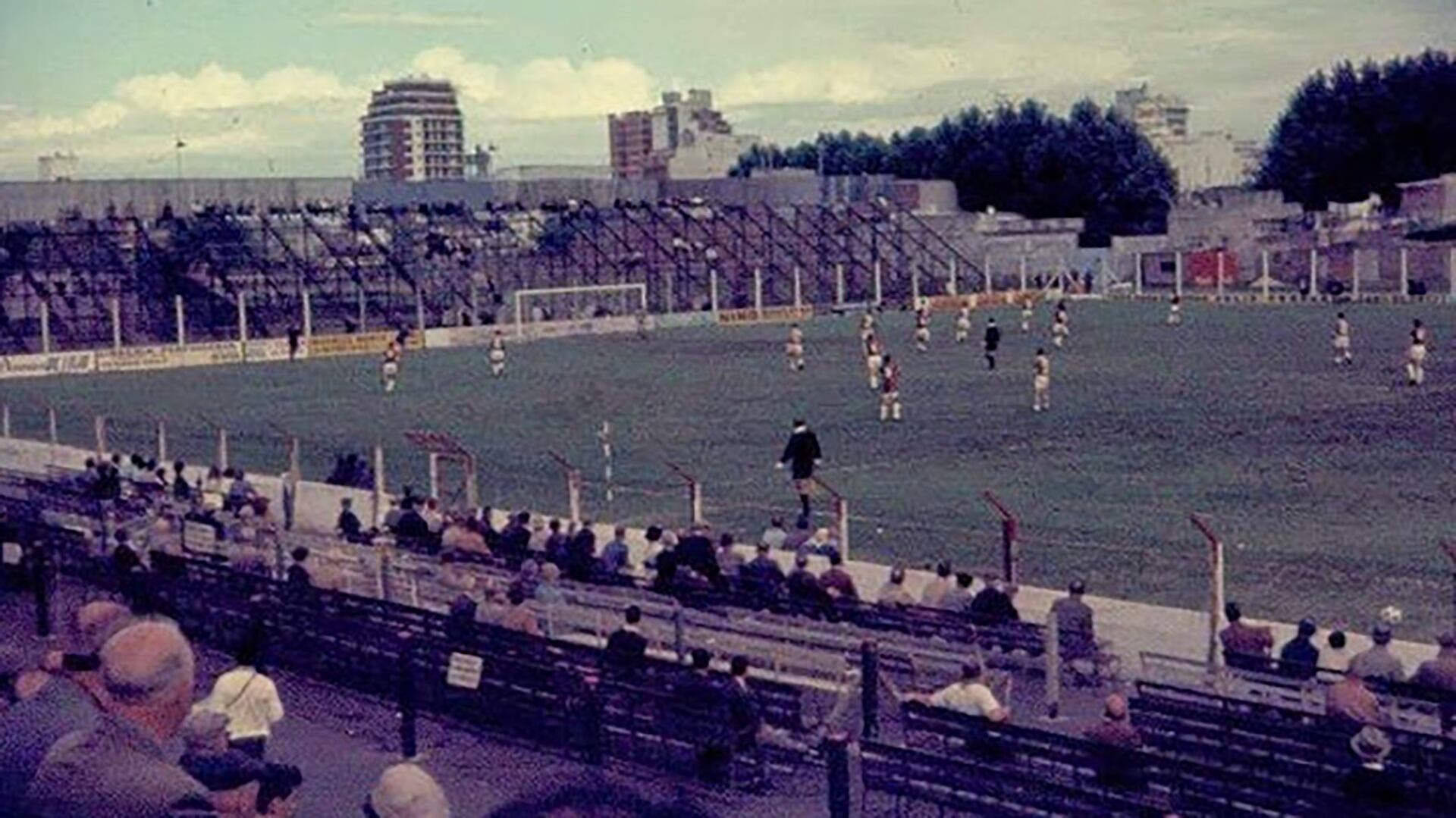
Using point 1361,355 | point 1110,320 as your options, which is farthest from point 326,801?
point 1110,320

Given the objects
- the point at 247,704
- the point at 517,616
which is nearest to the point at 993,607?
the point at 517,616

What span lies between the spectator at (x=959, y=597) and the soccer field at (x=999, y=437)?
7.85 ft

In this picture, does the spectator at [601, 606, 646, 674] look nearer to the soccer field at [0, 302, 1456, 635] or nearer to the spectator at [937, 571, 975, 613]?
the spectator at [937, 571, 975, 613]

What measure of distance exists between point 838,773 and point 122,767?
5.56 m

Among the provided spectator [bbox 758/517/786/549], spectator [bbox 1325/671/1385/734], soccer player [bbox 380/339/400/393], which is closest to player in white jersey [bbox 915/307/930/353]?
soccer player [bbox 380/339/400/393]

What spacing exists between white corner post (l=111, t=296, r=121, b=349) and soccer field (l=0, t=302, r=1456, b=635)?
5.24 m

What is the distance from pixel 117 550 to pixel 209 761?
11.1 metres

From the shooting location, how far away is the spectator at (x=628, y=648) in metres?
12.1

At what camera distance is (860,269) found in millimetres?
90812

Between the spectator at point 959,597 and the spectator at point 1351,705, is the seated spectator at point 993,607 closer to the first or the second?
the spectator at point 959,597

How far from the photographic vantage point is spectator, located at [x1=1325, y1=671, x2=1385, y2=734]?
1098 cm

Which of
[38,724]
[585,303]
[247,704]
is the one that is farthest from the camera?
[585,303]

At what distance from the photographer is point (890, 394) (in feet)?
117

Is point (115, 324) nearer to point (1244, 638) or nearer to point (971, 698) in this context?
point (1244, 638)
